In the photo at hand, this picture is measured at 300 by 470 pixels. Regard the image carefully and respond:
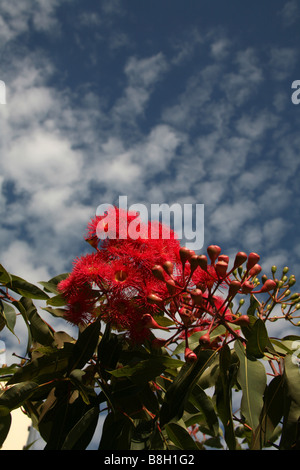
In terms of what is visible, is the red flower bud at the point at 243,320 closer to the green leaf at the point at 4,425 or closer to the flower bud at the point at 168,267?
the flower bud at the point at 168,267

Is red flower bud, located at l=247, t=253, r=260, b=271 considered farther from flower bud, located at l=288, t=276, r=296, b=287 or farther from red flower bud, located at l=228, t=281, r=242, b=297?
flower bud, located at l=288, t=276, r=296, b=287

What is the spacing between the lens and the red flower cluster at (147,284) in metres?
1.75

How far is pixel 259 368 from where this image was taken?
5.51ft

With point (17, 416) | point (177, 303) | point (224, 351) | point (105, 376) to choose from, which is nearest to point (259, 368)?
point (224, 351)

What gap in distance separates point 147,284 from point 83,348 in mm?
383

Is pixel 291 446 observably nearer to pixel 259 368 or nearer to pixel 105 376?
pixel 259 368

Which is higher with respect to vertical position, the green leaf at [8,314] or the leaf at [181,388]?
the green leaf at [8,314]

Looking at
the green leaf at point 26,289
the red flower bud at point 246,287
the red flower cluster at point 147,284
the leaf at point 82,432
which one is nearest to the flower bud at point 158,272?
the red flower cluster at point 147,284

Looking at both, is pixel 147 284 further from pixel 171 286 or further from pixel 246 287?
pixel 246 287

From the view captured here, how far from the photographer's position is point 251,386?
1631 millimetres

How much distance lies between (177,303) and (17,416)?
1280 centimetres

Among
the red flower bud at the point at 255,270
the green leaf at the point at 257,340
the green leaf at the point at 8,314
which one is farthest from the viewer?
the green leaf at the point at 8,314

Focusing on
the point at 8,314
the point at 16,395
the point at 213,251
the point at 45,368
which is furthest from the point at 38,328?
the point at 213,251
